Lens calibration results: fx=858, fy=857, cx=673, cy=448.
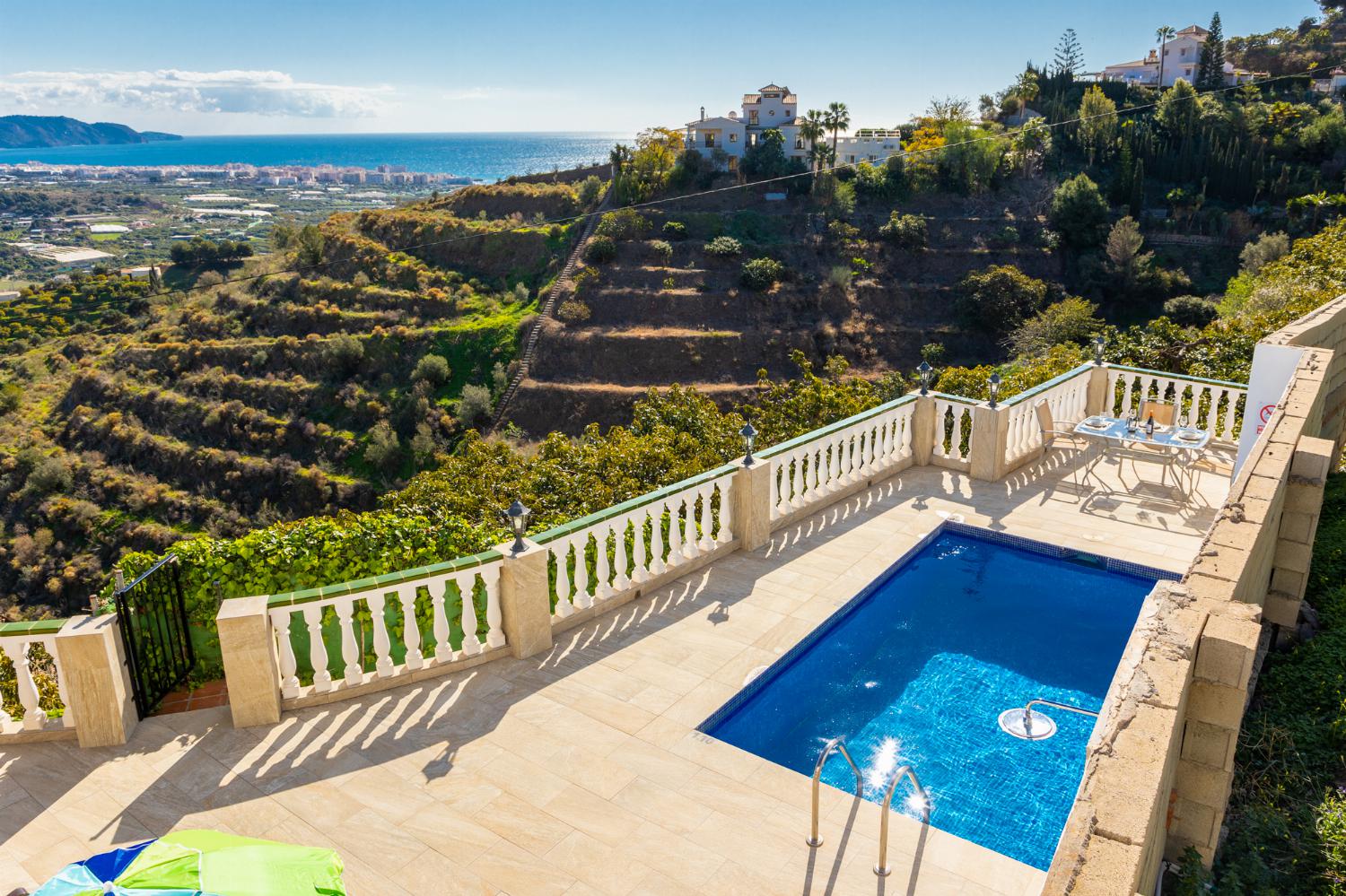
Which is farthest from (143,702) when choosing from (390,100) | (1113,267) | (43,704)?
(390,100)

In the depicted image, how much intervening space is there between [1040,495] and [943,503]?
109 centimetres

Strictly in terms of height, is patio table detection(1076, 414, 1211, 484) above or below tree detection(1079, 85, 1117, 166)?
below

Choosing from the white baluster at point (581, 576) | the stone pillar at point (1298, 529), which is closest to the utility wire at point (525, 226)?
the stone pillar at point (1298, 529)

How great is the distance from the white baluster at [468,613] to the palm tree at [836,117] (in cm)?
5469

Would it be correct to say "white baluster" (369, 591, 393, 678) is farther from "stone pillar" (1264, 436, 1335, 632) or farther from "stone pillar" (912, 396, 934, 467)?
"stone pillar" (1264, 436, 1335, 632)

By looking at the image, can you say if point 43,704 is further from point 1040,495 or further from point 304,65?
point 304,65

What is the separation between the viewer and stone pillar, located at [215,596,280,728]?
458cm

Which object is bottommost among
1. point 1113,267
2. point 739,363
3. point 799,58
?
point 739,363

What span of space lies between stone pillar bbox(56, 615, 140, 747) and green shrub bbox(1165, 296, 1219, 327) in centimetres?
4647

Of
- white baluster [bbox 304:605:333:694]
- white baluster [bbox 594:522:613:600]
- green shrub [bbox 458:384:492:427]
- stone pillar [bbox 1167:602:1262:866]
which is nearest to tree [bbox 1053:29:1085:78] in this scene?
green shrub [bbox 458:384:492:427]

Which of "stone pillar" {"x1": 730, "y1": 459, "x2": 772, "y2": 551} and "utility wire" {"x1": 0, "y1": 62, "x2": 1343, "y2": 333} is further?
"utility wire" {"x1": 0, "y1": 62, "x2": 1343, "y2": 333}

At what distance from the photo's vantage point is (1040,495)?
8.56m

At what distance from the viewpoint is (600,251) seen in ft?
155

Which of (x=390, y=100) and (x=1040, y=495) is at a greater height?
(x=390, y=100)
